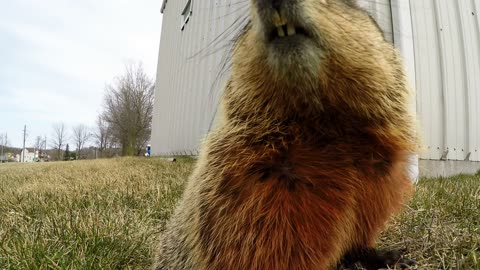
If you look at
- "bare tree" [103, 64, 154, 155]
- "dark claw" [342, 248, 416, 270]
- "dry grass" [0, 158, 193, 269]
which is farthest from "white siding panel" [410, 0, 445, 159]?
"bare tree" [103, 64, 154, 155]

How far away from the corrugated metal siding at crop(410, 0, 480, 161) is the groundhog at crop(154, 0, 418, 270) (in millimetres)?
5007

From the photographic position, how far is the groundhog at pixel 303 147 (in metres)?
1.41

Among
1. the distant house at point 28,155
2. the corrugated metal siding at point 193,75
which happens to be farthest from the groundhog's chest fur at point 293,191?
the distant house at point 28,155

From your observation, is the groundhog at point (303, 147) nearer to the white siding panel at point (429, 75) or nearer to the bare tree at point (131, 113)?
the white siding panel at point (429, 75)

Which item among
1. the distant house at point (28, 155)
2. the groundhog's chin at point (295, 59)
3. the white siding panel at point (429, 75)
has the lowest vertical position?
the groundhog's chin at point (295, 59)

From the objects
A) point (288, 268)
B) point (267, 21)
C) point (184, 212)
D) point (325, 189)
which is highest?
point (267, 21)

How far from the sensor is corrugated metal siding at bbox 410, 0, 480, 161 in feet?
20.5

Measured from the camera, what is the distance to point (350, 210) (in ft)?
5.07

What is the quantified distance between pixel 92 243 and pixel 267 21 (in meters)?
2.09

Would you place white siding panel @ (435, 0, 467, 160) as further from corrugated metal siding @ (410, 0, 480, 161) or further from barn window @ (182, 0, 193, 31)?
barn window @ (182, 0, 193, 31)

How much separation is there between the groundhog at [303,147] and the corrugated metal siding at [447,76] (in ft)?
16.4

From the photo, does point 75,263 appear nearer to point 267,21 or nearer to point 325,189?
point 325,189

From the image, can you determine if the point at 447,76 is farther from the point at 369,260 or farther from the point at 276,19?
the point at 276,19

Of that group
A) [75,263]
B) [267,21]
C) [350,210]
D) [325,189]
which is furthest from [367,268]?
[75,263]
